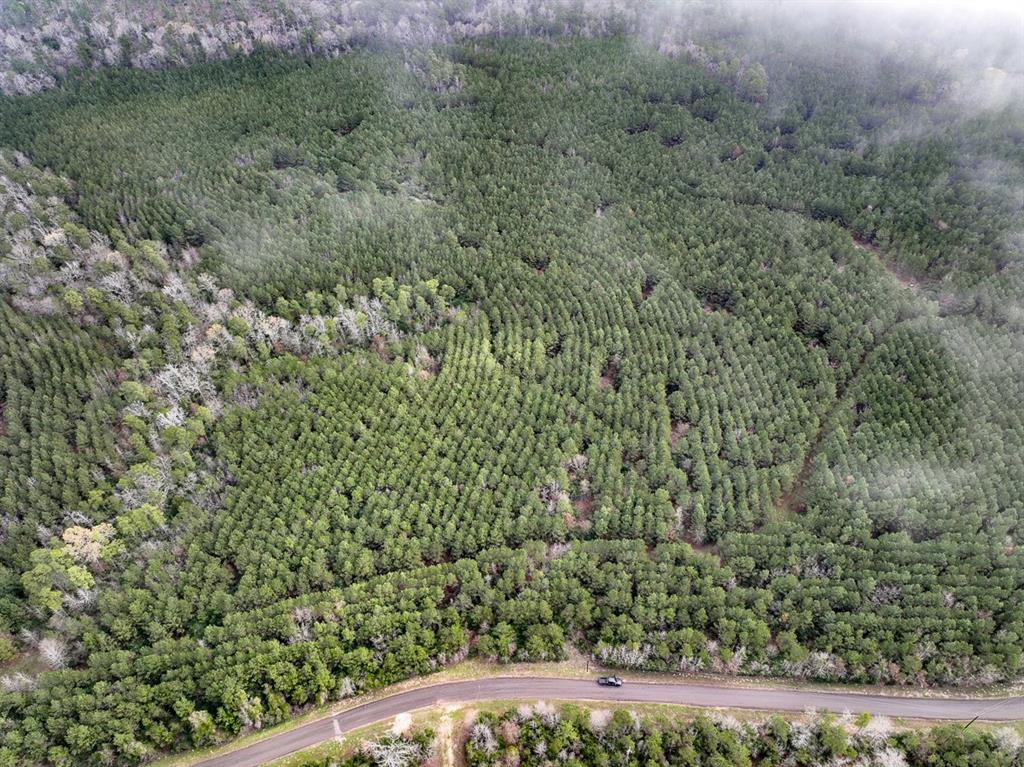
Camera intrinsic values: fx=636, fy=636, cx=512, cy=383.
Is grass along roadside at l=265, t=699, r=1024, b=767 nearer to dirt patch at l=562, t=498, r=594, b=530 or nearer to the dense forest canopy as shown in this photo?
the dense forest canopy

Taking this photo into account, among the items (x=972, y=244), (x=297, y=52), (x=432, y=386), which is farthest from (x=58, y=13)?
(x=972, y=244)

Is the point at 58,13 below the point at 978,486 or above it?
above

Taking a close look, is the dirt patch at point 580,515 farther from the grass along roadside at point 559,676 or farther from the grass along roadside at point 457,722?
the grass along roadside at point 457,722

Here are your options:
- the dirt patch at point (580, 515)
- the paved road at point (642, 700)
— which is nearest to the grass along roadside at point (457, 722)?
the paved road at point (642, 700)

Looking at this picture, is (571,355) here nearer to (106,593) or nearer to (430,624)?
(430,624)

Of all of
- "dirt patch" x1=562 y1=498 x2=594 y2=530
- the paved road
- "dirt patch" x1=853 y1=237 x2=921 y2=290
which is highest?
"dirt patch" x1=853 y1=237 x2=921 y2=290

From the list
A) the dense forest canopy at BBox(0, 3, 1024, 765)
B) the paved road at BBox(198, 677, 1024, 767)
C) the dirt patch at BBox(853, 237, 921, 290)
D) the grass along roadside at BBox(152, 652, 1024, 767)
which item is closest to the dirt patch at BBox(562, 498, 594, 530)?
the dense forest canopy at BBox(0, 3, 1024, 765)
